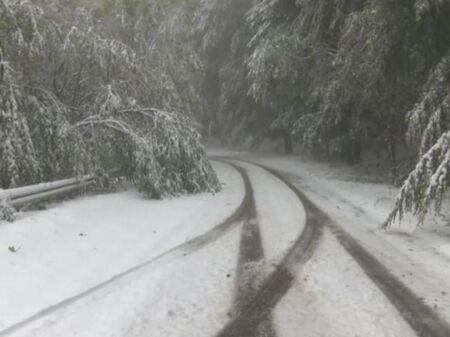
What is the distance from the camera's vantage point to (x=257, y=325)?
5.00 m

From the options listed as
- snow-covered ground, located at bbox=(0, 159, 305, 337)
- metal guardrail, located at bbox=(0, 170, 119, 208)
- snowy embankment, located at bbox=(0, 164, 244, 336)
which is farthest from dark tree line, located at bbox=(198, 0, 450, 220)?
metal guardrail, located at bbox=(0, 170, 119, 208)

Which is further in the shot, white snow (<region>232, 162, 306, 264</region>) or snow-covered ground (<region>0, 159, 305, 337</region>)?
white snow (<region>232, 162, 306, 264</region>)

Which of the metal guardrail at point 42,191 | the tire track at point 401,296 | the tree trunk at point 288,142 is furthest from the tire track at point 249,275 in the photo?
the tree trunk at point 288,142

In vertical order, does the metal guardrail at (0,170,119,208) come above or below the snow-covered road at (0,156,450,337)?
above

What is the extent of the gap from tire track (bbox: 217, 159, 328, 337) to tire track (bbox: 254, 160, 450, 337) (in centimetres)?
63

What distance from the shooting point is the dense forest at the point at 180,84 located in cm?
984

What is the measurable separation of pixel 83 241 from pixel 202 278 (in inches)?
100

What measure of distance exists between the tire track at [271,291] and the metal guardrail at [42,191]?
4.59 meters

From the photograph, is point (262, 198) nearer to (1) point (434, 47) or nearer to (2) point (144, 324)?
(1) point (434, 47)

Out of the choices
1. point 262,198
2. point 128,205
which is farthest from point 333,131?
point 128,205

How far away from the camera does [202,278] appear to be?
21.6 feet

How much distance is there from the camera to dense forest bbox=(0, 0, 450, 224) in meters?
9.84

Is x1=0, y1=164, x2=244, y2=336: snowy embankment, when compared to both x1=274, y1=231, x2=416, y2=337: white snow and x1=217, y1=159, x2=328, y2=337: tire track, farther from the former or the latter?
x1=274, y1=231, x2=416, y2=337: white snow

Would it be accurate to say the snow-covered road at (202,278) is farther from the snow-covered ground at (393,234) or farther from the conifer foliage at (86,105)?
the conifer foliage at (86,105)
